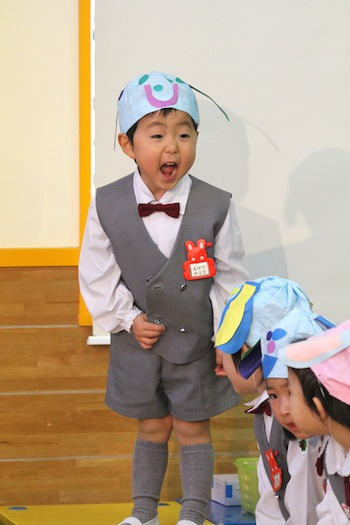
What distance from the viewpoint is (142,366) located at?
92.5 inches

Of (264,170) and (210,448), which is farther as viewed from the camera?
(264,170)

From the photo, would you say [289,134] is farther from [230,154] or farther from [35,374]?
[35,374]

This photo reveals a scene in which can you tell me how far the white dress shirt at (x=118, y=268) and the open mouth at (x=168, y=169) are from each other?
0.06 metres

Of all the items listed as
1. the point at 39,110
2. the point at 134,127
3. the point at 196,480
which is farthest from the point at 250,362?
the point at 39,110

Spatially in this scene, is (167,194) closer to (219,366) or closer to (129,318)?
(129,318)

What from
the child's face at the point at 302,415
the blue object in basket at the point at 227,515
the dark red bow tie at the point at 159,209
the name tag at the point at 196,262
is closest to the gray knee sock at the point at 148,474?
the blue object in basket at the point at 227,515

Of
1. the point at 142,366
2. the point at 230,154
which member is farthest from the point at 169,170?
the point at 230,154

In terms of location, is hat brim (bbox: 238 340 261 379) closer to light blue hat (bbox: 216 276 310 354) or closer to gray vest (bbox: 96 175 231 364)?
light blue hat (bbox: 216 276 310 354)

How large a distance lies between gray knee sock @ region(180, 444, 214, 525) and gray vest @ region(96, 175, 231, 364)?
0.23 meters

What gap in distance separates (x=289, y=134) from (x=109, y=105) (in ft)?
1.83

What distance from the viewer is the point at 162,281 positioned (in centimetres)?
229

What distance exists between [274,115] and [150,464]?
1.17 metres

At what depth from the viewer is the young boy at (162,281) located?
2299 millimetres

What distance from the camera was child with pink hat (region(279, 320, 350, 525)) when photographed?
1.63 meters
